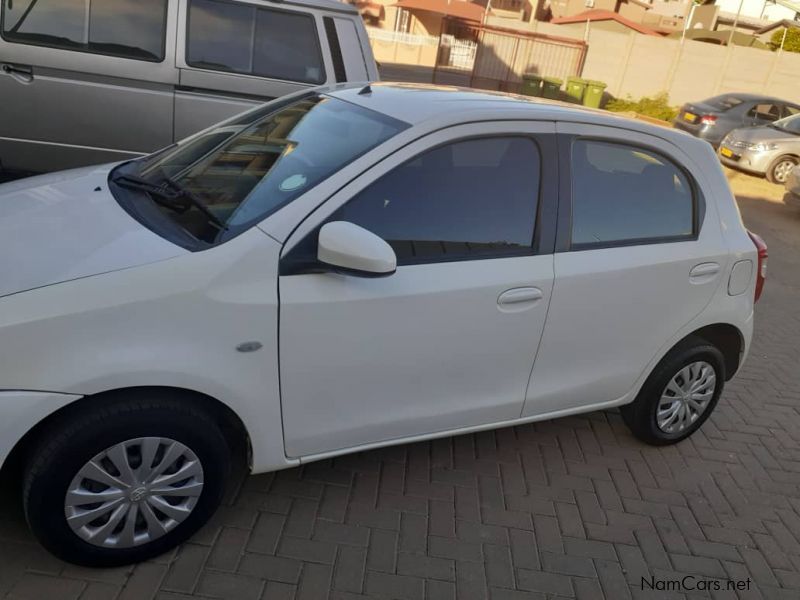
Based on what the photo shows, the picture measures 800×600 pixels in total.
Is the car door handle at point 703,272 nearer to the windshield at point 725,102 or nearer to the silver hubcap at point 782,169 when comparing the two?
the silver hubcap at point 782,169

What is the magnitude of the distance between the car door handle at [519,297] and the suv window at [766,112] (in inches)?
585

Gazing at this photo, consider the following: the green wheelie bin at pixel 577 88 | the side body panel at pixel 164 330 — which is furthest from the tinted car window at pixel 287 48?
the green wheelie bin at pixel 577 88

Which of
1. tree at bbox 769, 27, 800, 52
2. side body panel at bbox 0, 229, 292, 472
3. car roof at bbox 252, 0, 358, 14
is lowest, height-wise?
side body panel at bbox 0, 229, 292, 472

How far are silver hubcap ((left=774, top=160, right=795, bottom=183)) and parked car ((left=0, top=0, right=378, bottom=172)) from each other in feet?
35.7

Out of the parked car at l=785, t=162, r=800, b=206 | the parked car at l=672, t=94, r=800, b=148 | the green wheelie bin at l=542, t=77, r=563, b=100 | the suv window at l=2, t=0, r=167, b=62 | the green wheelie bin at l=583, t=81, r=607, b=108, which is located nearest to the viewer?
the suv window at l=2, t=0, r=167, b=62

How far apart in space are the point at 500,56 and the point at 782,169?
35.3 feet

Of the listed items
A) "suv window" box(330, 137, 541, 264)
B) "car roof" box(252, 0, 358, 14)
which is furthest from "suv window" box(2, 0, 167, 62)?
"suv window" box(330, 137, 541, 264)

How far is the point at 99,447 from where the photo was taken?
7.36 feet

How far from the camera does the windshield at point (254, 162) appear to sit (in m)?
2.58

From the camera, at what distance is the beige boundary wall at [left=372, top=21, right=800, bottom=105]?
22.6 m

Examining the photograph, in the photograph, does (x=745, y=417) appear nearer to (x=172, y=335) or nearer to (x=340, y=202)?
(x=340, y=202)

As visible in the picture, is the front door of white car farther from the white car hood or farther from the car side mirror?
the white car hood

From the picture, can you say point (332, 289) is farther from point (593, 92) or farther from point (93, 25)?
point (593, 92)

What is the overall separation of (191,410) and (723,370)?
291cm
